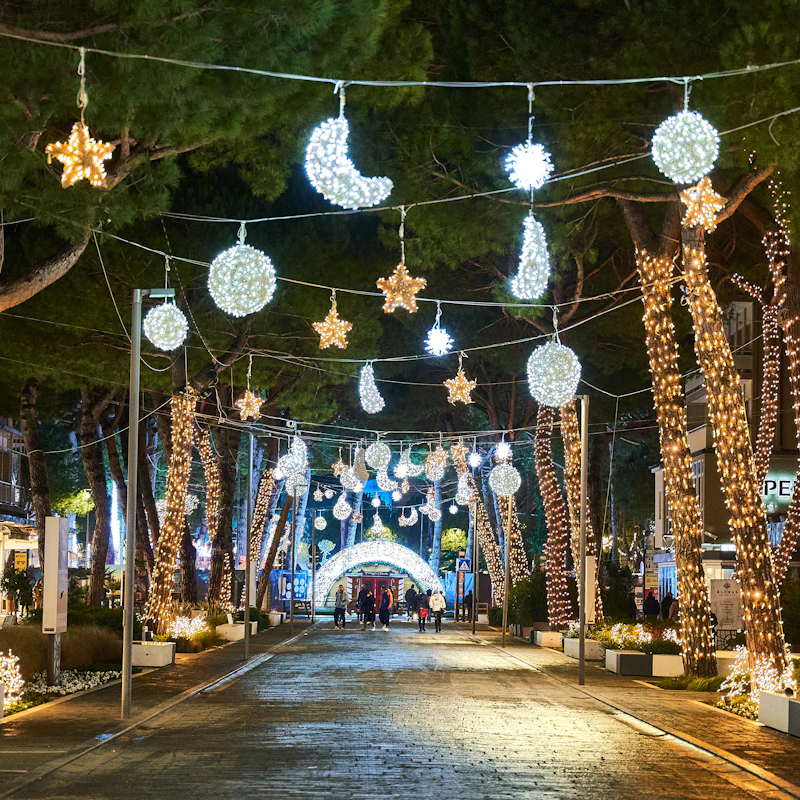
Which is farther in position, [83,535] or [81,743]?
[83,535]

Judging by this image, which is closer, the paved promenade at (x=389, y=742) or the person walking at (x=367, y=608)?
the paved promenade at (x=389, y=742)

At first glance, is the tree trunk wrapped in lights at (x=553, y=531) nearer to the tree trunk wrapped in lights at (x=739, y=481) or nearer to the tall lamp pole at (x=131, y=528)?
the tree trunk wrapped in lights at (x=739, y=481)

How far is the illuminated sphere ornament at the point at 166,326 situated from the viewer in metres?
19.5

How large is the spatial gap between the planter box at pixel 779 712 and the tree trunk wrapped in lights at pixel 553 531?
676 inches

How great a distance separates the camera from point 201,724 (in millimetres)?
15594

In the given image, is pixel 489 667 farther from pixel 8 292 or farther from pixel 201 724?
pixel 8 292

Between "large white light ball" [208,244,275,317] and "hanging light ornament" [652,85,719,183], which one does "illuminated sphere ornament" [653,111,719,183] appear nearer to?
"hanging light ornament" [652,85,719,183]

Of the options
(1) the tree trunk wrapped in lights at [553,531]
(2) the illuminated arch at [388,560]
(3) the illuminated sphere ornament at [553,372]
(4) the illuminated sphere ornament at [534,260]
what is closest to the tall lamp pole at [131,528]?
(4) the illuminated sphere ornament at [534,260]

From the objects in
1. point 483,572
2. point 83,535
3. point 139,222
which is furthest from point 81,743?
point 83,535

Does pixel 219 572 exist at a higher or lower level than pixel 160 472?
lower

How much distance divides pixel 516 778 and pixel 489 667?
613 inches

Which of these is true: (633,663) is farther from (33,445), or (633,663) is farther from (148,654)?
(33,445)

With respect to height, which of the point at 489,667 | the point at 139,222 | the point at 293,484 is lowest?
the point at 489,667

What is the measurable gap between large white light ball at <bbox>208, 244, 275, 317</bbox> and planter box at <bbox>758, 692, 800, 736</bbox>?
8572 mm
